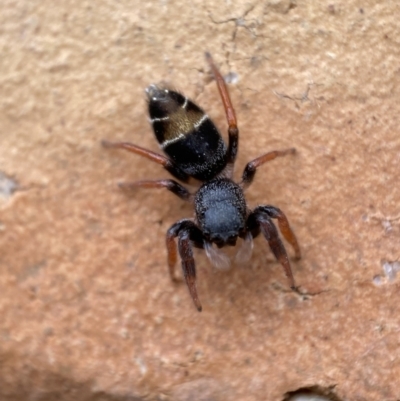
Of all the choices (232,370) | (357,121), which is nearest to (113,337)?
(232,370)

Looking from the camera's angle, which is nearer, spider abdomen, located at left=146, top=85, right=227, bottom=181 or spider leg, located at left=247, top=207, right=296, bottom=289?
spider leg, located at left=247, top=207, right=296, bottom=289

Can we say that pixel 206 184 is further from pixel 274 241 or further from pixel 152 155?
pixel 274 241

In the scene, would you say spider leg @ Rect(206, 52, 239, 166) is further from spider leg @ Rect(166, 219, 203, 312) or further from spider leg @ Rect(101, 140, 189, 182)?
spider leg @ Rect(166, 219, 203, 312)

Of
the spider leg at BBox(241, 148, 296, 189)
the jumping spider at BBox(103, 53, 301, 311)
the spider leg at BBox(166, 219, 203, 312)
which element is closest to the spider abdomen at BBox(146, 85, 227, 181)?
the jumping spider at BBox(103, 53, 301, 311)

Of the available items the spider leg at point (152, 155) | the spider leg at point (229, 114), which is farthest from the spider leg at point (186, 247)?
the spider leg at point (229, 114)

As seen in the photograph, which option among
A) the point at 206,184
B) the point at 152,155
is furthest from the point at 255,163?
the point at 152,155

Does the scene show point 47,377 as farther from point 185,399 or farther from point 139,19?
point 139,19

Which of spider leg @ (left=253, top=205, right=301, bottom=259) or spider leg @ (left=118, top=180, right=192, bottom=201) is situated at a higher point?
spider leg @ (left=118, top=180, right=192, bottom=201)

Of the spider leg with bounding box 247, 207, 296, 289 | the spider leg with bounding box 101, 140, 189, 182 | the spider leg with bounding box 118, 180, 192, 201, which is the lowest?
the spider leg with bounding box 247, 207, 296, 289
